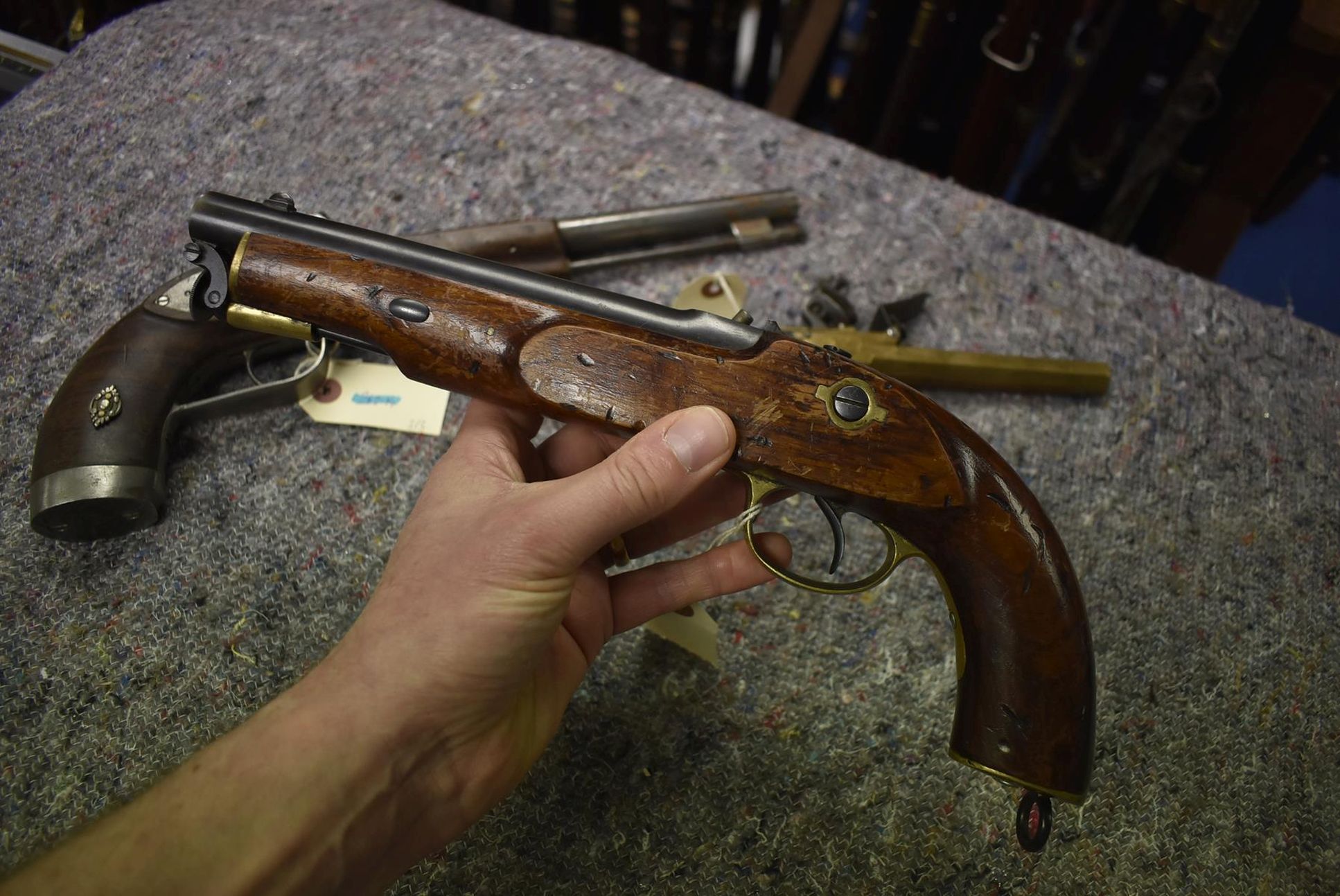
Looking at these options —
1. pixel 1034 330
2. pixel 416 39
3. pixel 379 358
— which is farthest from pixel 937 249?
pixel 416 39

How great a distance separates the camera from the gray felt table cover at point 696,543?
1807 mm

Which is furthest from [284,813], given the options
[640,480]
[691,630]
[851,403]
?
[851,403]

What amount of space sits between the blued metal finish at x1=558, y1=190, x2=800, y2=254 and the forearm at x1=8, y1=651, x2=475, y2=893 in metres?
1.58

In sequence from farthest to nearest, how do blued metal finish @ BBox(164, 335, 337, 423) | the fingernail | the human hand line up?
blued metal finish @ BBox(164, 335, 337, 423) → the fingernail → the human hand

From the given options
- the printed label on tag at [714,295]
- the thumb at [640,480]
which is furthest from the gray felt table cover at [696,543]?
the thumb at [640,480]

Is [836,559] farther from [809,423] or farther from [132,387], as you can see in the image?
[132,387]

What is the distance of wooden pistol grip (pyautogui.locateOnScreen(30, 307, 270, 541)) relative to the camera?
1843mm

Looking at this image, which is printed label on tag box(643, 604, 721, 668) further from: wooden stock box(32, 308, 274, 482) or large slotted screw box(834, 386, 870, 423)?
wooden stock box(32, 308, 274, 482)

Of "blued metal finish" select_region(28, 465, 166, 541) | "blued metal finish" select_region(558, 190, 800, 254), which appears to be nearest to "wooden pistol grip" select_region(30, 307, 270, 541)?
"blued metal finish" select_region(28, 465, 166, 541)

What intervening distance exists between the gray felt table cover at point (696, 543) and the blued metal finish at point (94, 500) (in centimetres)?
7

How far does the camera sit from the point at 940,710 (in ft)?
6.48

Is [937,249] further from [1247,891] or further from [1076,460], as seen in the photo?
[1247,891]

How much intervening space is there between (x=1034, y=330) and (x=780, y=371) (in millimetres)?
1481

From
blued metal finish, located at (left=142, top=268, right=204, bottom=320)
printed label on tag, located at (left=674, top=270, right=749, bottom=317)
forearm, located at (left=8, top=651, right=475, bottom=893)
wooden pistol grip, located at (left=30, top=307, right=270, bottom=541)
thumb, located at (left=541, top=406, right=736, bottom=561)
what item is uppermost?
thumb, located at (left=541, top=406, right=736, bottom=561)
